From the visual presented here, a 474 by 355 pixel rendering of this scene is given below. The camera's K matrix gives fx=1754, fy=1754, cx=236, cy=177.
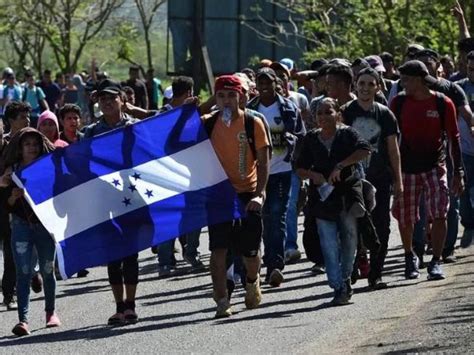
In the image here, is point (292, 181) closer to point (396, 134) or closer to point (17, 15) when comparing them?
point (396, 134)

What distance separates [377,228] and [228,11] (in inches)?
1004

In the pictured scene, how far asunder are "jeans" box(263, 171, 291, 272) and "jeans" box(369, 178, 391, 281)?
40.1 inches

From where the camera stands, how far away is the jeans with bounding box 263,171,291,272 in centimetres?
1530

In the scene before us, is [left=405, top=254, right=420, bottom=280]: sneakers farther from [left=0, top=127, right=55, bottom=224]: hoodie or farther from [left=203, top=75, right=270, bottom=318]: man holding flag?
[left=0, top=127, right=55, bottom=224]: hoodie

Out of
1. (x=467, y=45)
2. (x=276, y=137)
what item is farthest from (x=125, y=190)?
(x=467, y=45)

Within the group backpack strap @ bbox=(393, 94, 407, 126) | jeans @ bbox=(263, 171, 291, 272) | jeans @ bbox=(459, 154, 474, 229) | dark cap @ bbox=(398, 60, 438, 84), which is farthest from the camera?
jeans @ bbox=(459, 154, 474, 229)

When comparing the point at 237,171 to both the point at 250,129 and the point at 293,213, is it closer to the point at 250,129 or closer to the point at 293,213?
the point at 250,129

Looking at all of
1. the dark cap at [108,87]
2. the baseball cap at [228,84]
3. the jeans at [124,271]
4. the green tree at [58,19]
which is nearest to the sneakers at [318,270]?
the jeans at [124,271]

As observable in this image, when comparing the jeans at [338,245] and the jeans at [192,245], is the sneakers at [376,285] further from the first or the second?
the jeans at [192,245]

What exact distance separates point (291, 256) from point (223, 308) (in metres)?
4.00

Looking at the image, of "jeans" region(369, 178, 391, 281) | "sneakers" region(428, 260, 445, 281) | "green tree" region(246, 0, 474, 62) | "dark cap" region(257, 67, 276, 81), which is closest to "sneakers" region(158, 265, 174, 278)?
"dark cap" region(257, 67, 276, 81)

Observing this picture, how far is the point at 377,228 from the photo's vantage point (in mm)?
14695

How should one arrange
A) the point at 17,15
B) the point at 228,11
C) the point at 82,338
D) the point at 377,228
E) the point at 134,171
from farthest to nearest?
the point at 17,15, the point at 228,11, the point at 377,228, the point at 134,171, the point at 82,338

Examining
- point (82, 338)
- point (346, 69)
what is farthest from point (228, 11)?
point (82, 338)
